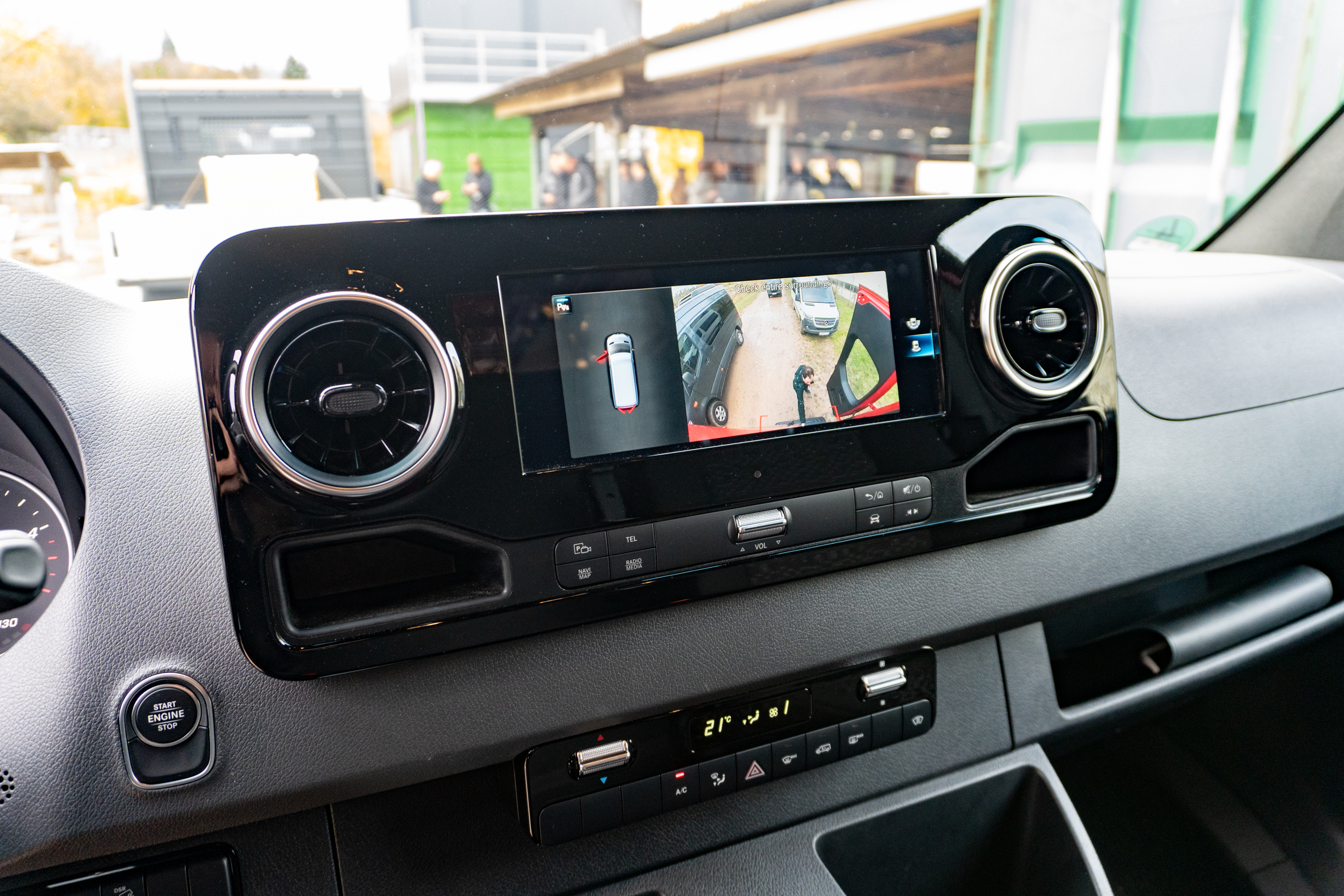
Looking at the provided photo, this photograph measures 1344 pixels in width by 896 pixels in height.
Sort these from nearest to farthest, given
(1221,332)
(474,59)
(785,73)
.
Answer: (474,59) < (1221,332) < (785,73)

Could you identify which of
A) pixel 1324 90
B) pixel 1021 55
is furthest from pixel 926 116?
pixel 1324 90

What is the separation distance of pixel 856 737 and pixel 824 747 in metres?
0.05

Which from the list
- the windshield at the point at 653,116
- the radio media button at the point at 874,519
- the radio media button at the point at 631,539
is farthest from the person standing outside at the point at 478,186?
the radio media button at the point at 874,519

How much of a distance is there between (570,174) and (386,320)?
580 millimetres

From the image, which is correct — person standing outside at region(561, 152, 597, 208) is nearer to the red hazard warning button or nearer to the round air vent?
the round air vent

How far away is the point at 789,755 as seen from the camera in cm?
104

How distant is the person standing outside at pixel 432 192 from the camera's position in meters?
1.13

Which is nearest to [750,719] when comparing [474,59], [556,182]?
[556,182]

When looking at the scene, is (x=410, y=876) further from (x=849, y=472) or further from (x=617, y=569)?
(x=849, y=472)

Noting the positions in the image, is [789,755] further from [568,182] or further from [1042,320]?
[568,182]

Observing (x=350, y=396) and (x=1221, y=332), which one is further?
(x=1221, y=332)

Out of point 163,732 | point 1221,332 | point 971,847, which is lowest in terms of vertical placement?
point 971,847
